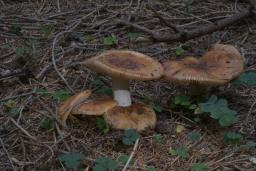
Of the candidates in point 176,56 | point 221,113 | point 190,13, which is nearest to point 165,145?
point 221,113

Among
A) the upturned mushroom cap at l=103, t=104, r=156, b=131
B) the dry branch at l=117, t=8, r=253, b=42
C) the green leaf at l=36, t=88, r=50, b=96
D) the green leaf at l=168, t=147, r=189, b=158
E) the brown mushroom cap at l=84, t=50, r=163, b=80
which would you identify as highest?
the brown mushroom cap at l=84, t=50, r=163, b=80

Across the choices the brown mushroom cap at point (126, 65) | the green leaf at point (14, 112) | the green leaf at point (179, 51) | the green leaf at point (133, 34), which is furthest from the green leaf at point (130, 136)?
the green leaf at point (133, 34)

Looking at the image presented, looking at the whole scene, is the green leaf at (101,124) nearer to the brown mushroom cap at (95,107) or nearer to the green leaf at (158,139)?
the brown mushroom cap at (95,107)

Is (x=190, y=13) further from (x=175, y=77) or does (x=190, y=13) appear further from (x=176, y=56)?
(x=175, y=77)

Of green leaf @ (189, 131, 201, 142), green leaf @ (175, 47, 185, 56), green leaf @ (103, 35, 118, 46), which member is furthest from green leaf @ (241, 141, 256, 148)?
green leaf @ (103, 35, 118, 46)

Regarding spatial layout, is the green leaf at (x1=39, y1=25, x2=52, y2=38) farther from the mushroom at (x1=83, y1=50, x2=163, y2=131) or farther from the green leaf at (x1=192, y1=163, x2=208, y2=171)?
the green leaf at (x1=192, y1=163, x2=208, y2=171)

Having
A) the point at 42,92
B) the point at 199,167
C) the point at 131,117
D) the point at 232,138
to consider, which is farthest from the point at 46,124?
the point at 232,138

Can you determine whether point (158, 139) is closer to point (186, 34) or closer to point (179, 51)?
point (179, 51)
